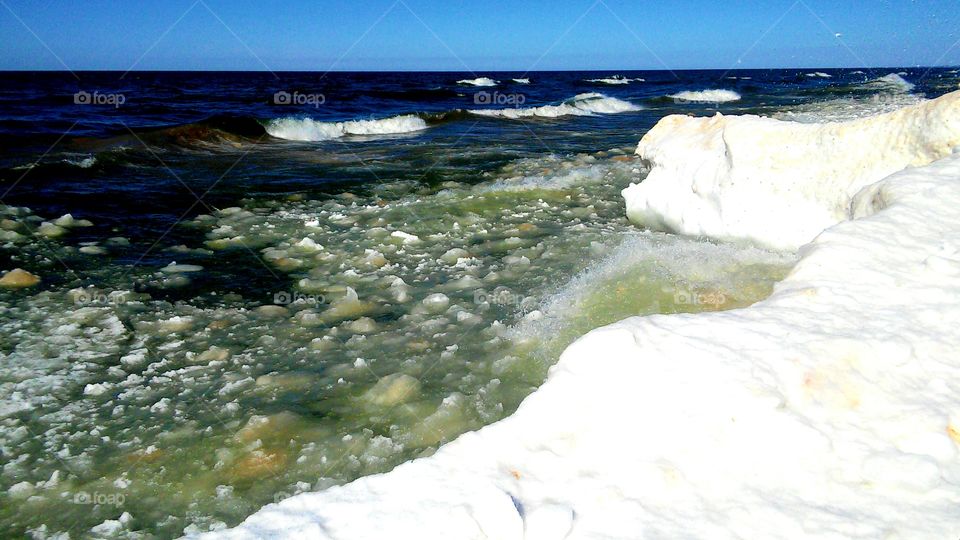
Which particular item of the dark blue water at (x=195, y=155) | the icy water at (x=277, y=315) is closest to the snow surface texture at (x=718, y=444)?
the icy water at (x=277, y=315)

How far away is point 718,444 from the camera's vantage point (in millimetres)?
1952

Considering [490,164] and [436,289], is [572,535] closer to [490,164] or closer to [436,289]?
[436,289]

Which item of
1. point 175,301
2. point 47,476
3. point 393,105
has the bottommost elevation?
point 47,476

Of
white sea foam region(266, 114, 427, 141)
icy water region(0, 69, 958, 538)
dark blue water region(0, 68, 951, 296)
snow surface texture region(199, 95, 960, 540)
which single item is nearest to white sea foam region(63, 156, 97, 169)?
dark blue water region(0, 68, 951, 296)

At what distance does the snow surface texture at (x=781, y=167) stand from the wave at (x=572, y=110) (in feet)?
51.3

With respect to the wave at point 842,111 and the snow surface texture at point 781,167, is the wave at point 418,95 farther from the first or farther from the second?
the snow surface texture at point 781,167

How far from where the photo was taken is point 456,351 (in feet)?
12.7

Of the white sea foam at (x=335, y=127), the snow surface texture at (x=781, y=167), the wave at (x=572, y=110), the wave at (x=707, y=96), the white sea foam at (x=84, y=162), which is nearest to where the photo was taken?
the snow surface texture at (x=781, y=167)

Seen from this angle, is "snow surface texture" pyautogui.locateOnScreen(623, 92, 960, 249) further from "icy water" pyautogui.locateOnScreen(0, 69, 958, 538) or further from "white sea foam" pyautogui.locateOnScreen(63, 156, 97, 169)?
"white sea foam" pyautogui.locateOnScreen(63, 156, 97, 169)

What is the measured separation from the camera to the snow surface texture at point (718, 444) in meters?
1.71

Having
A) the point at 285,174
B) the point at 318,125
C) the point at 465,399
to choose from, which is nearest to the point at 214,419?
the point at 465,399

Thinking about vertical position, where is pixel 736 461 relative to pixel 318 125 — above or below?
below

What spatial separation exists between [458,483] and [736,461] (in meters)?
0.84

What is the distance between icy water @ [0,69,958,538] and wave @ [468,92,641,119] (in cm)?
1263
